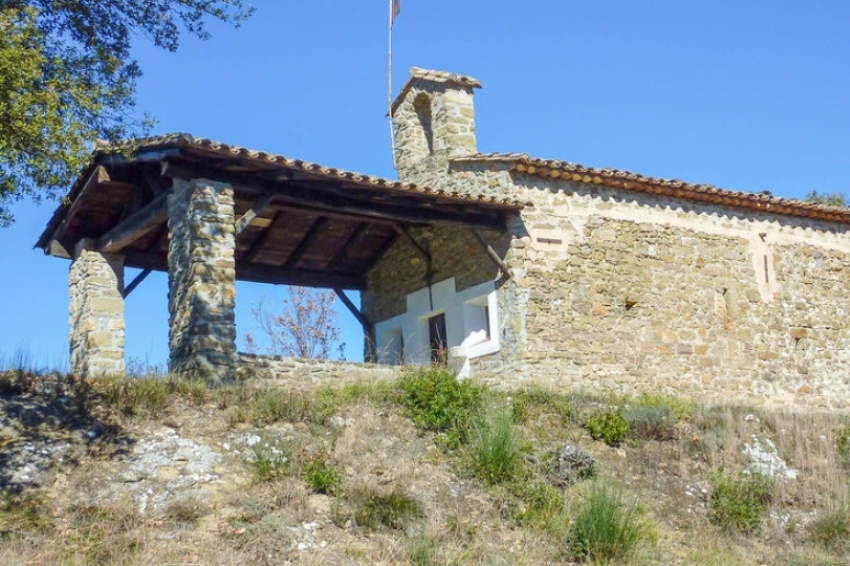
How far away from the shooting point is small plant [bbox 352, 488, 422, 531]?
10.1 m

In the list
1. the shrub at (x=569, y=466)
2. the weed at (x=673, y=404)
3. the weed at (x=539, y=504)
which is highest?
the weed at (x=673, y=404)

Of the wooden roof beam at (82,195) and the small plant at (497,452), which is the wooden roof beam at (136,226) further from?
the small plant at (497,452)

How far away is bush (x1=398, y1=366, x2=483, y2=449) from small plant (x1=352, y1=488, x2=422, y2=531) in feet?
5.39

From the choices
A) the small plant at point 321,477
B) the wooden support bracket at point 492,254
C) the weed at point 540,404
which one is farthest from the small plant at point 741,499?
the wooden support bracket at point 492,254

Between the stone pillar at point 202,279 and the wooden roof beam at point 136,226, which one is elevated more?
the wooden roof beam at point 136,226

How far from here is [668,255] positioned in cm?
1753

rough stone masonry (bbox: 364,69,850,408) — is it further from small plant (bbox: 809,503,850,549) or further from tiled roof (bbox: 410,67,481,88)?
small plant (bbox: 809,503,850,549)

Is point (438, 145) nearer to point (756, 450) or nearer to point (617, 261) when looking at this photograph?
point (617, 261)

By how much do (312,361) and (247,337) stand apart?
13.7 metres

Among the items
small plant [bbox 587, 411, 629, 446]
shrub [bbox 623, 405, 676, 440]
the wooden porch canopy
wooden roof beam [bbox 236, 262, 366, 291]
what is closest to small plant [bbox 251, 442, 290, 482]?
the wooden porch canopy

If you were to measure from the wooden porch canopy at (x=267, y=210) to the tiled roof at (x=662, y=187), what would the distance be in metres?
0.88

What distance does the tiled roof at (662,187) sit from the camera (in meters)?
16.4

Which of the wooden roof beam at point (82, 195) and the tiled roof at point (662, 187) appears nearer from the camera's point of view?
the wooden roof beam at point (82, 195)

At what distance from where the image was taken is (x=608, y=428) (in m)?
13.2
